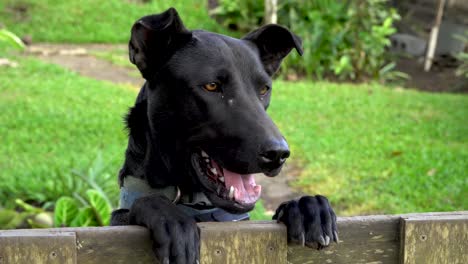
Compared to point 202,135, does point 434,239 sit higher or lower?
lower

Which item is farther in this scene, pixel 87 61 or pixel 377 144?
pixel 87 61

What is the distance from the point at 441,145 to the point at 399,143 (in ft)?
1.33

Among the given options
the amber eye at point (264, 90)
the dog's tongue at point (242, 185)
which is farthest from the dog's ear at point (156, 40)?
the dog's tongue at point (242, 185)

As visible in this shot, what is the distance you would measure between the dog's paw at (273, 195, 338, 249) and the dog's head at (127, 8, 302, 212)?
0.16 m

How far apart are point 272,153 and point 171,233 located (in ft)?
1.55

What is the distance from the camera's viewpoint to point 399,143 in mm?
7688

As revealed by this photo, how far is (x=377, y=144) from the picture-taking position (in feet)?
25.1

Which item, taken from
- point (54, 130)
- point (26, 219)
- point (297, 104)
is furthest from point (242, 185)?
point (297, 104)

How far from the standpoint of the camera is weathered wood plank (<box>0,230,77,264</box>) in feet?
7.21

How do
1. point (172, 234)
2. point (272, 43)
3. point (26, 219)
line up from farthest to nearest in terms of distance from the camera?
point (26, 219) < point (272, 43) < point (172, 234)

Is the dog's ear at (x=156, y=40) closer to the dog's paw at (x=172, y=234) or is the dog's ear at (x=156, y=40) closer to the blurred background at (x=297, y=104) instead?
the blurred background at (x=297, y=104)

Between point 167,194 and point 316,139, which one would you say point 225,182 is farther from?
point 316,139

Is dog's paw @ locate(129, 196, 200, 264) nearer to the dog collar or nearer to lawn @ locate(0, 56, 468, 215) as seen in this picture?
the dog collar

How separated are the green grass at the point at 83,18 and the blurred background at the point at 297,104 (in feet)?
0.10
